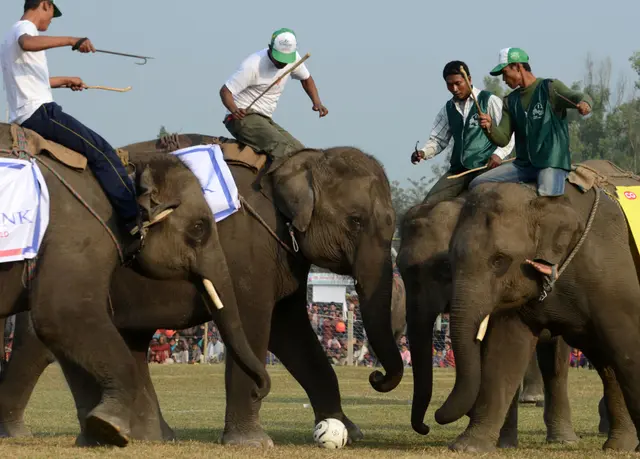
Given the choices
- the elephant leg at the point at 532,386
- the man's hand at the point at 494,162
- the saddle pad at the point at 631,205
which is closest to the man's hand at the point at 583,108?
the saddle pad at the point at 631,205

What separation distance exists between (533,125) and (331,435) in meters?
3.11

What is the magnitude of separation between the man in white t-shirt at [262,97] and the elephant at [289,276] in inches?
12.9

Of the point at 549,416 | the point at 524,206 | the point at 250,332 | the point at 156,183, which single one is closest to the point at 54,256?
the point at 156,183

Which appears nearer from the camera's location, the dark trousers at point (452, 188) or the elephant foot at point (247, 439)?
the elephant foot at point (247, 439)

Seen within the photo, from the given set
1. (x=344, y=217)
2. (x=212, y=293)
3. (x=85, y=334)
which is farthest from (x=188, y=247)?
(x=344, y=217)

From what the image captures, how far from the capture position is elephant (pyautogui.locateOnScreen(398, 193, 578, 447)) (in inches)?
487

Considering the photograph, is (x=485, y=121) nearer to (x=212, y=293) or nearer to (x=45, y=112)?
(x=212, y=293)

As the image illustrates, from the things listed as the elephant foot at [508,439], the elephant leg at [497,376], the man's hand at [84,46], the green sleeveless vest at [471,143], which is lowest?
the elephant foot at [508,439]

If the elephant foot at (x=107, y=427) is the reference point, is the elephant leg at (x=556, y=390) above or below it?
below

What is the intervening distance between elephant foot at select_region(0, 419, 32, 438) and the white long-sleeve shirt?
4605mm

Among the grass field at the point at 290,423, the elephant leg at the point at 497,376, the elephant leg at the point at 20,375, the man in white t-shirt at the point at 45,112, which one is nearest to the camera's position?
the grass field at the point at 290,423

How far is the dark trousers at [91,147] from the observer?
10.8m

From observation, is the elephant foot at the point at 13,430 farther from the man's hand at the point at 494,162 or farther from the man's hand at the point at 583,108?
the man's hand at the point at 583,108

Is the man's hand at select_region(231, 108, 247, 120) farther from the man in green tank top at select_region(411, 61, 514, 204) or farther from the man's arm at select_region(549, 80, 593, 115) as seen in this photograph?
the man's arm at select_region(549, 80, 593, 115)
